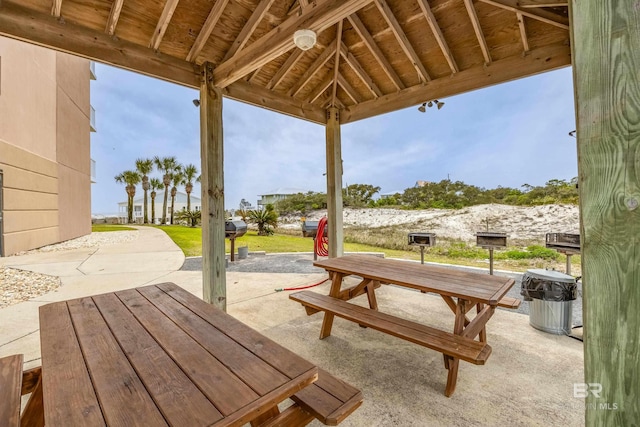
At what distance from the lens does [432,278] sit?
2514 millimetres

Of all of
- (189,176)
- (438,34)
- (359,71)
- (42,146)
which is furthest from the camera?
(189,176)

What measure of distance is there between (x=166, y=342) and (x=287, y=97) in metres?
3.78

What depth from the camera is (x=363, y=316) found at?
90.6 inches

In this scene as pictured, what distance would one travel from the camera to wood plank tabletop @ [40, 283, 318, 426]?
2.89 ft

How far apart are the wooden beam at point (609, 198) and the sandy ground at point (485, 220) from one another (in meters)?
5.96

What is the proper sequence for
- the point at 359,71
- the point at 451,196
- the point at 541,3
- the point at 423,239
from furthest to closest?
1. the point at 451,196
2. the point at 423,239
3. the point at 359,71
4. the point at 541,3

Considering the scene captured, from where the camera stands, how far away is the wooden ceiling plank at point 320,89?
166 inches

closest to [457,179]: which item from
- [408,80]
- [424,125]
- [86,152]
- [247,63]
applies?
[408,80]

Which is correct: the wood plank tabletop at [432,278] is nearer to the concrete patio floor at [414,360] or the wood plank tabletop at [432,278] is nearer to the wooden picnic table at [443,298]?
the wooden picnic table at [443,298]

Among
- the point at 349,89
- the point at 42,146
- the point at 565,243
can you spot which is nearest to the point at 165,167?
the point at 42,146

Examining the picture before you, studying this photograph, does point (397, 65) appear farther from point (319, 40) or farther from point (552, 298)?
point (552, 298)

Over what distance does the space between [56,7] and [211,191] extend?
197 centimetres

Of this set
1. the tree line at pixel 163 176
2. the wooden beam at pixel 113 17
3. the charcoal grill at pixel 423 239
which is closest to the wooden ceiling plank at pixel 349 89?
the charcoal grill at pixel 423 239

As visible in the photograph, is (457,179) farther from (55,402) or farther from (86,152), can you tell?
(86,152)
